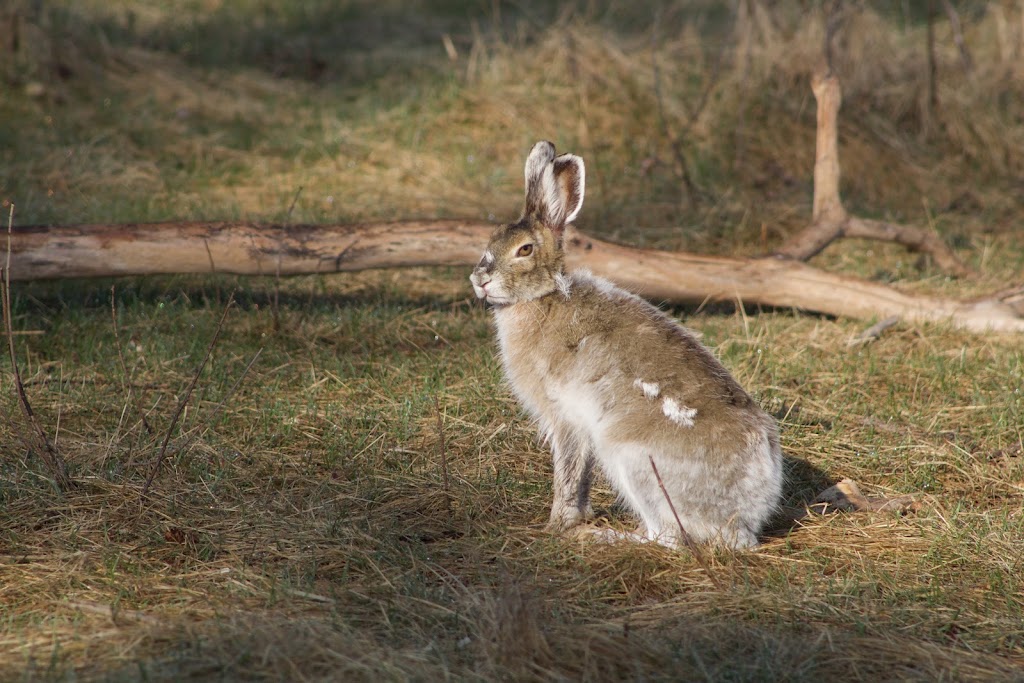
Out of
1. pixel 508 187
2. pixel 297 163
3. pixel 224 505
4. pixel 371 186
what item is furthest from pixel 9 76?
pixel 224 505

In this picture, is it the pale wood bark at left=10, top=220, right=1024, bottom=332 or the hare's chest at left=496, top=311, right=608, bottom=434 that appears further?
the pale wood bark at left=10, top=220, right=1024, bottom=332

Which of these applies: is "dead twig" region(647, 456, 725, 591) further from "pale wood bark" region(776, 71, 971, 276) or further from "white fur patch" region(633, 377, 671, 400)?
"pale wood bark" region(776, 71, 971, 276)

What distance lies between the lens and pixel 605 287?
456 cm

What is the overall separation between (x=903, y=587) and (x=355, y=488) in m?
2.17

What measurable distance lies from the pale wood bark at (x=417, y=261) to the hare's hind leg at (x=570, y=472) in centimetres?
214

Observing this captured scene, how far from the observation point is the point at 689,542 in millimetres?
3918

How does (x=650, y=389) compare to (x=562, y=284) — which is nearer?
(x=650, y=389)

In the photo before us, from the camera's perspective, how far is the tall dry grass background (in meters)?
3.47

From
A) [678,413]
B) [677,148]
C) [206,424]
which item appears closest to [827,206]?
[677,148]

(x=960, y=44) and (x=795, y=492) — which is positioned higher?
(x=960, y=44)

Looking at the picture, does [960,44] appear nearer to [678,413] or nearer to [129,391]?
[678,413]

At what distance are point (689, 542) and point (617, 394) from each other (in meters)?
0.62

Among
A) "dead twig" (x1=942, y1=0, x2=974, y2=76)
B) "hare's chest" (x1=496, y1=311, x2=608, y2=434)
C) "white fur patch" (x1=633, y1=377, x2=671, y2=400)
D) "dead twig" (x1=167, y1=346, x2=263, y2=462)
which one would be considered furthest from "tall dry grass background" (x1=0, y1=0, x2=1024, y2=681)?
"white fur patch" (x1=633, y1=377, x2=671, y2=400)

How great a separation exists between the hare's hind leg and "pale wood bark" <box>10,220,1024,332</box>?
2.14m
